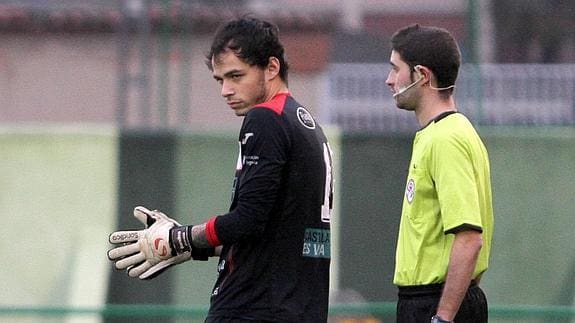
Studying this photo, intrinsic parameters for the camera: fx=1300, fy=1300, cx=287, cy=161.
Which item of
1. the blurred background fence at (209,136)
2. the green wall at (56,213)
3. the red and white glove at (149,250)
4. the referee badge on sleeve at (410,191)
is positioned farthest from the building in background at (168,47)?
the referee badge on sleeve at (410,191)

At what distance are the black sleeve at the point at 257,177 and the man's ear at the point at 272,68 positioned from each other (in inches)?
8.7

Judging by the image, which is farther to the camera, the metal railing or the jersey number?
the metal railing

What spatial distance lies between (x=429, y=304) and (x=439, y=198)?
40 cm

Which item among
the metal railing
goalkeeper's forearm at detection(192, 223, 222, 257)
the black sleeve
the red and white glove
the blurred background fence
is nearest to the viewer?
the black sleeve

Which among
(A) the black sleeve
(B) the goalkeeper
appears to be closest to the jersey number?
(B) the goalkeeper

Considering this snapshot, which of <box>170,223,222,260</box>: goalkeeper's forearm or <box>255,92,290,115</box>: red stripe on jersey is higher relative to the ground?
<box>255,92,290,115</box>: red stripe on jersey

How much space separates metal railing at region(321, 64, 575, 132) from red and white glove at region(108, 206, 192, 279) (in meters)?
4.02

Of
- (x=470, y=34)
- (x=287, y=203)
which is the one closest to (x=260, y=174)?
(x=287, y=203)

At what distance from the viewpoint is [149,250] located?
15.8 ft

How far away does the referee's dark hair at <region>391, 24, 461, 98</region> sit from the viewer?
4797 millimetres

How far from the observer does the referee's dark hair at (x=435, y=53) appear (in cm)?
480

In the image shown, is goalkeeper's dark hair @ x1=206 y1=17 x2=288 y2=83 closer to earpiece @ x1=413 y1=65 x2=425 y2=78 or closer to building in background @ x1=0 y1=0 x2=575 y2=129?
earpiece @ x1=413 y1=65 x2=425 y2=78

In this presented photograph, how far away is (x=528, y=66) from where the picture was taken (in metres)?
8.95

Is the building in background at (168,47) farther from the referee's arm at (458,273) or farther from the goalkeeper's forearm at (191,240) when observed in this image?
the referee's arm at (458,273)
